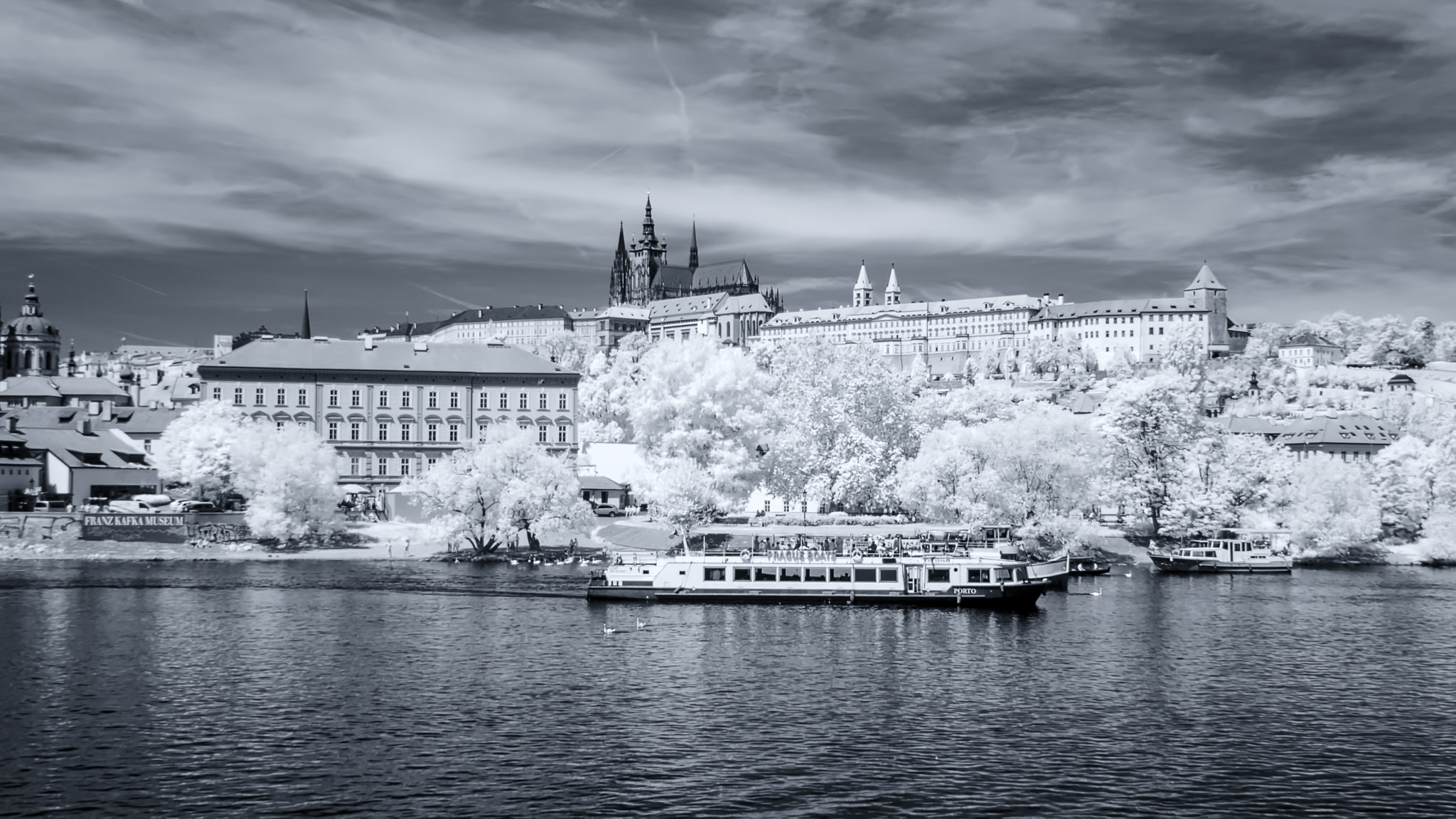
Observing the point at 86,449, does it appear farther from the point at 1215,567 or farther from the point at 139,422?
the point at 1215,567

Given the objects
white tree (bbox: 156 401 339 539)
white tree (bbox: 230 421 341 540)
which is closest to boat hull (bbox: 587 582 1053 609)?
white tree (bbox: 230 421 341 540)

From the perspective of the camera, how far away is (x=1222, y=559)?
100188mm

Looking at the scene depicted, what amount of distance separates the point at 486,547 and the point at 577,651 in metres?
42.9

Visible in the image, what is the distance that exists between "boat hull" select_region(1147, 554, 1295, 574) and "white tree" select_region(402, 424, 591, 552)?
4409 cm

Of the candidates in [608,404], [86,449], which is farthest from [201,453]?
[608,404]

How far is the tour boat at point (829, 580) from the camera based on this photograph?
2958 inches

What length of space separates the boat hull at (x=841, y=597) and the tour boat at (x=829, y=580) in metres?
0.04

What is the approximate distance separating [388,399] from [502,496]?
32.2 meters

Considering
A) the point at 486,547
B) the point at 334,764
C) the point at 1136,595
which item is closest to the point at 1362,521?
the point at 1136,595

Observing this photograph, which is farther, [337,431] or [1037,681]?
[337,431]

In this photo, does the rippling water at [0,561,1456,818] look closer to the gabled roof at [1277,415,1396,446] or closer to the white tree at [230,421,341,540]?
the white tree at [230,421,341,540]

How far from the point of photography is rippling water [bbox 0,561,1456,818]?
3597cm

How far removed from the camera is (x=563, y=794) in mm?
35719

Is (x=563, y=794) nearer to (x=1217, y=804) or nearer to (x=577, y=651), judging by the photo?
(x=1217, y=804)
